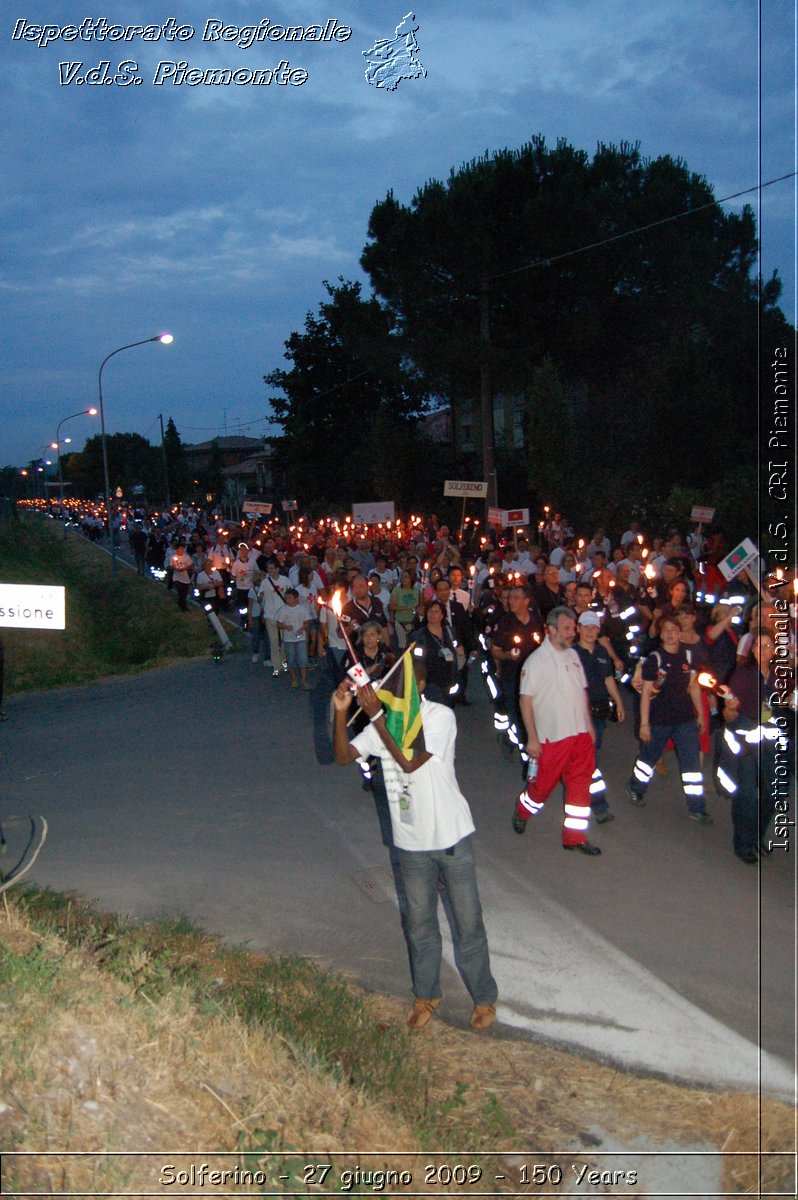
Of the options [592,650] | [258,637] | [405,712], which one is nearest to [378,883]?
[405,712]

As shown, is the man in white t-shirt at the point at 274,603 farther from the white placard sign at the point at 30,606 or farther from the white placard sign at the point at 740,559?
the white placard sign at the point at 30,606

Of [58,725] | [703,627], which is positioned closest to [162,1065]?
[703,627]

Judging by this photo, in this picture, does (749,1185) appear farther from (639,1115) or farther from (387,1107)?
(387,1107)

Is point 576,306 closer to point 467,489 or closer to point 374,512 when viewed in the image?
point 374,512

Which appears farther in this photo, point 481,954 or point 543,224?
point 543,224

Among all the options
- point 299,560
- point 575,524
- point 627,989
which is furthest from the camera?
point 575,524

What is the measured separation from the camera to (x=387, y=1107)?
14.5 ft

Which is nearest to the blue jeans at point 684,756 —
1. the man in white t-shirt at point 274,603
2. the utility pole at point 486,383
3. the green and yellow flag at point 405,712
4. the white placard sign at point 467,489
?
the green and yellow flag at point 405,712

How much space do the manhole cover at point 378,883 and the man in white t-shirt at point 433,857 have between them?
1.74 meters

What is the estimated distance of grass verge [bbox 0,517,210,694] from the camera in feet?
65.7

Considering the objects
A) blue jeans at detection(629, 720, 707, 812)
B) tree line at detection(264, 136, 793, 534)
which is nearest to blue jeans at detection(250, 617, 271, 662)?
blue jeans at detection(629, 720, 707, 812)

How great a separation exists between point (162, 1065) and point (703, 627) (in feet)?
24.8

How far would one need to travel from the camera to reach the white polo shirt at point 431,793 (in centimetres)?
523

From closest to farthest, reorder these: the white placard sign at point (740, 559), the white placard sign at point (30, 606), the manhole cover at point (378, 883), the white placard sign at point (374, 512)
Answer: the white placard sign at point (30, 606)
the manhole cover at point (378, 883)
the white placard sign at point (740, 559)
the white placard sign at point (374, 512)
